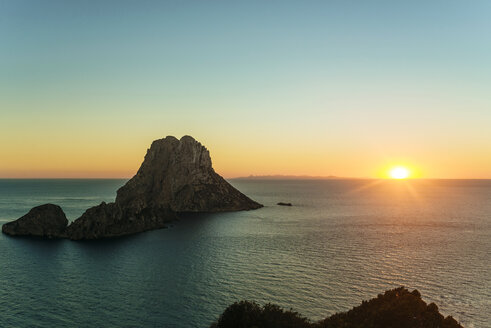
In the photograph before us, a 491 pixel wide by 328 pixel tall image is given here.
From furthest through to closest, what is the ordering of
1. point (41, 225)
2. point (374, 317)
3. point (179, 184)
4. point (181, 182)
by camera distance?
point (179, 184) < point (181, 182) < point (41, 225) < point (374, 317)

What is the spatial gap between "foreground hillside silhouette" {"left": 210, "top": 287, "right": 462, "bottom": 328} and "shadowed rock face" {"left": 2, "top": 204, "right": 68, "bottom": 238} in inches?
3410

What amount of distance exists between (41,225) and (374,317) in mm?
106323

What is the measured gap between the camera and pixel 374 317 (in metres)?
41.4

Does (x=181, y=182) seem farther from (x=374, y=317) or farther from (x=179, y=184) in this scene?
(x=374, y=317)

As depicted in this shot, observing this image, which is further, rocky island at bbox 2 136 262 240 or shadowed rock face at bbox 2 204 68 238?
rocky island at bbox 2 136 262 240

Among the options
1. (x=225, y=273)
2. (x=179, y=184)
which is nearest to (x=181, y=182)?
(x=179, y=184)

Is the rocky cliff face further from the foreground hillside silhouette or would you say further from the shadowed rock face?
the foreground hillside silhouette

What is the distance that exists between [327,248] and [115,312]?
5686 centimetres

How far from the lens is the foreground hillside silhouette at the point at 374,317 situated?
39.8m

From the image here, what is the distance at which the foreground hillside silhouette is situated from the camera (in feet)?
131

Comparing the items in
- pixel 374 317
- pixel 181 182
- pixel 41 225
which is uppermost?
A: pixel 181 182

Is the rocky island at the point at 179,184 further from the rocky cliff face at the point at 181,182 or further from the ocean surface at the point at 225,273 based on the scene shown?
the ocean surface at the point at 225,273

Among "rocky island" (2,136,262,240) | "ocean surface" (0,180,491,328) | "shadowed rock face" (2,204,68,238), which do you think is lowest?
"ocean surface" (0,180,491,328)

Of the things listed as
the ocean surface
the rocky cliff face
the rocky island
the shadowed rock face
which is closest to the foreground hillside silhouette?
the ocean surface
